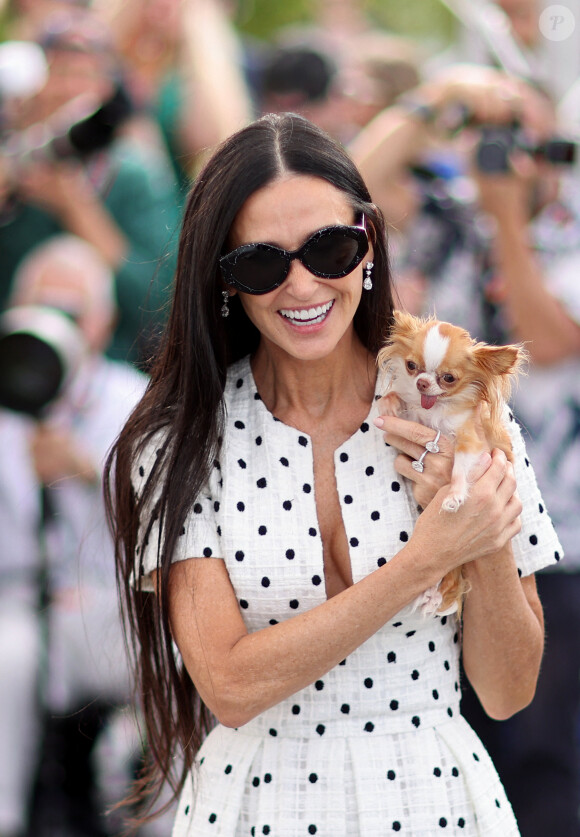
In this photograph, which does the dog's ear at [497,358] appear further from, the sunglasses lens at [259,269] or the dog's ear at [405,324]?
the sunglasses lens at [259,269]

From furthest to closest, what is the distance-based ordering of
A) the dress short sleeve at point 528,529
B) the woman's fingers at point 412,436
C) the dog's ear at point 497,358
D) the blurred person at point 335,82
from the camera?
the blurred person at point 335,82
the dress short sleeve at point 528,529
the woman's fingers at point 412,436
the dog's ear at point 497,358

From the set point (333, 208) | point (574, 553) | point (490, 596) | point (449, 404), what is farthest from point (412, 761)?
point (574, 553)

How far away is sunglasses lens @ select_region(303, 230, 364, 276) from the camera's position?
1.96 m

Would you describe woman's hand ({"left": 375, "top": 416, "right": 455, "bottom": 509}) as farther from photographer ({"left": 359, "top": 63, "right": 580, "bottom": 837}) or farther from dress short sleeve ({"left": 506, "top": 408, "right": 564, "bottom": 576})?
photographer ({"left": 359, "top": 63, "right": 580, "bottom": 837})

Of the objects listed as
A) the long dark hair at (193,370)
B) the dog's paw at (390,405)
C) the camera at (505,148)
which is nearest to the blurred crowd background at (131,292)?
the camera at (505,148)

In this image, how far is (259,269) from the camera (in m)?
1.98

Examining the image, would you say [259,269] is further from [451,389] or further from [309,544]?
[309,544]

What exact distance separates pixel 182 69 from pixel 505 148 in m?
2.02

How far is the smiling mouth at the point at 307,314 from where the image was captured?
204 centimetres

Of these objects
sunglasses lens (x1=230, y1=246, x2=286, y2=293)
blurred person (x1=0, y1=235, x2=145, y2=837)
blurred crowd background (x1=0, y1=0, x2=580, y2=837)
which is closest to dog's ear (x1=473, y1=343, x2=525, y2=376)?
sunglasses lens (x1=230, y1=246, x2=286, y2=293)

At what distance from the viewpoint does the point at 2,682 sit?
3.80 m

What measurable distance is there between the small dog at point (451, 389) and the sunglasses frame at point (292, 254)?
15cm

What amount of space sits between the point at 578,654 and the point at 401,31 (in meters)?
9.94

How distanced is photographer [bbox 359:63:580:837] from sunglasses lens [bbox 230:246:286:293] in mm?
1542
